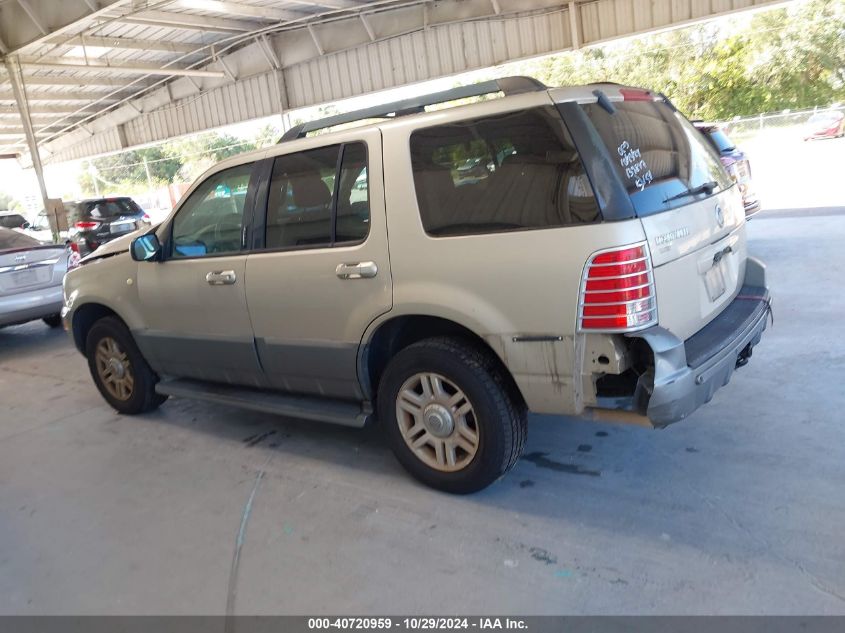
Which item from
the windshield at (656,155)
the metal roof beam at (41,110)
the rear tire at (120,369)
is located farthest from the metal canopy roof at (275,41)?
the windshield at (656,155)

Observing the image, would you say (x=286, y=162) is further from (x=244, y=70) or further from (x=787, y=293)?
(x=244, y=70)

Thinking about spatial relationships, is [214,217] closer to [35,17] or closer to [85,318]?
[85,318]

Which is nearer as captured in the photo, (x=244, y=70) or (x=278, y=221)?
(x=278, y=221)

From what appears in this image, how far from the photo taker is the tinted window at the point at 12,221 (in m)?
15.5

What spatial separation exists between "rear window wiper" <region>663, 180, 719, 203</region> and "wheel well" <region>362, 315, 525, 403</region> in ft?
3.69

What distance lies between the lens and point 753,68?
1113 inches

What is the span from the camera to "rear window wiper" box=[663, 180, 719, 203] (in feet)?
9.92

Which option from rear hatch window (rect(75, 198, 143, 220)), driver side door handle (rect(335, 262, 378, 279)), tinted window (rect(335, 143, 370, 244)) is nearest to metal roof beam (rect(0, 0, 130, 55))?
rear hatch window (rect(75, 198, 143, 220))

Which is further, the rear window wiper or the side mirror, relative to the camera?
the side mirror

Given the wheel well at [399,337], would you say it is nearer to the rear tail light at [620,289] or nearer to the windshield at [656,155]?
the rear tail light at [620,289]

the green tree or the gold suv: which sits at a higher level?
the green tree

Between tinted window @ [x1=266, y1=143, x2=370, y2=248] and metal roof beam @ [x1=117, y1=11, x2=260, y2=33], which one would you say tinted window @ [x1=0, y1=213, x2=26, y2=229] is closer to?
metal roof beam @ [x1=117, y1=11, x2=260, y2=33]

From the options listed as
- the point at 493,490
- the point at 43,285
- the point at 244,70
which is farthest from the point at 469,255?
the point at 244,70

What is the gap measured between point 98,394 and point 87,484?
6.83 feet
